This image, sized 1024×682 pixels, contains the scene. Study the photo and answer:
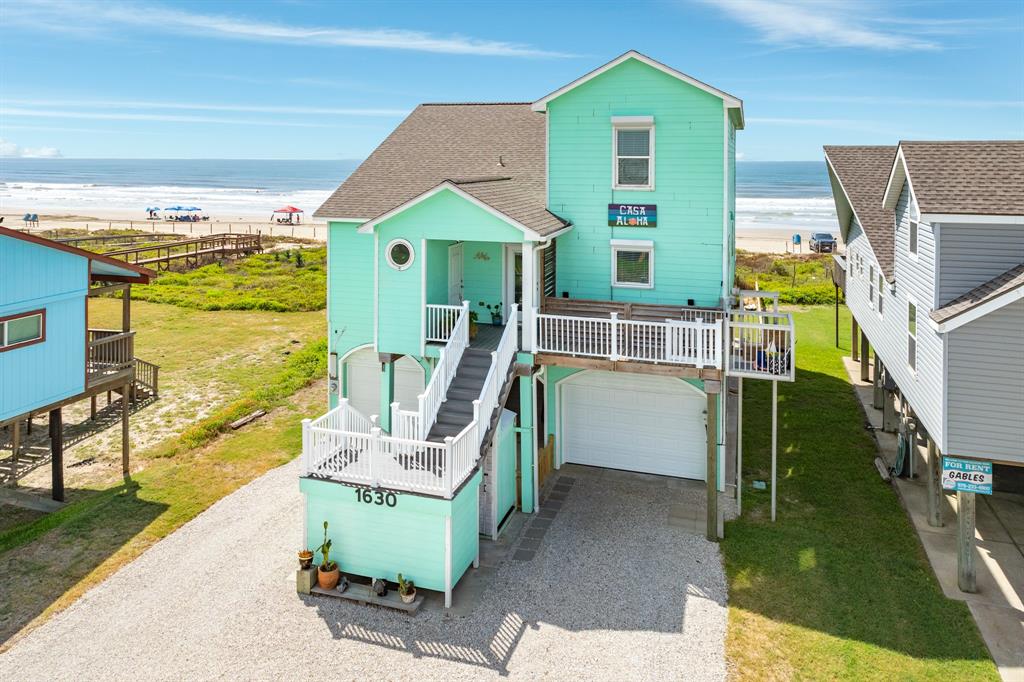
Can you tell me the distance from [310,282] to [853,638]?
1612 inches

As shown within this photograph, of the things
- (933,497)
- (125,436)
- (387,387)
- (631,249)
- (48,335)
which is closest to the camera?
(933,497)

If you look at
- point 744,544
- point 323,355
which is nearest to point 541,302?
point 744,544

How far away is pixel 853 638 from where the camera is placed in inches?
450

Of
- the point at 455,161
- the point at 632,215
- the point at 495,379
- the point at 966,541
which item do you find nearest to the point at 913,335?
the point at 966,541

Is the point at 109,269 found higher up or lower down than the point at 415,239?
lower down

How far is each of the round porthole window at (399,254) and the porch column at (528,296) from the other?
272 cm

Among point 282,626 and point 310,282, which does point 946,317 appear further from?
point 310,282

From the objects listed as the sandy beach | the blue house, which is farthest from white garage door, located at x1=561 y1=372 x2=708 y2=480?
the sandy beach

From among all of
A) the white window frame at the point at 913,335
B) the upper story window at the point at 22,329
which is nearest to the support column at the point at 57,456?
the upper story window at the point at 22,329

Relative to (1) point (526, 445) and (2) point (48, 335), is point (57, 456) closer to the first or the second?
(2) point (48, 335)

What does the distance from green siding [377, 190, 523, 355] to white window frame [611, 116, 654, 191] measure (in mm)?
3535

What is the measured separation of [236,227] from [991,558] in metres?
94.5

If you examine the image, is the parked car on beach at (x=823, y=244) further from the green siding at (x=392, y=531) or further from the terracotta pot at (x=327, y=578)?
the terracotta pot at (x=327, y=578)

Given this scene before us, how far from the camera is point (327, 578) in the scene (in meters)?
12.8
